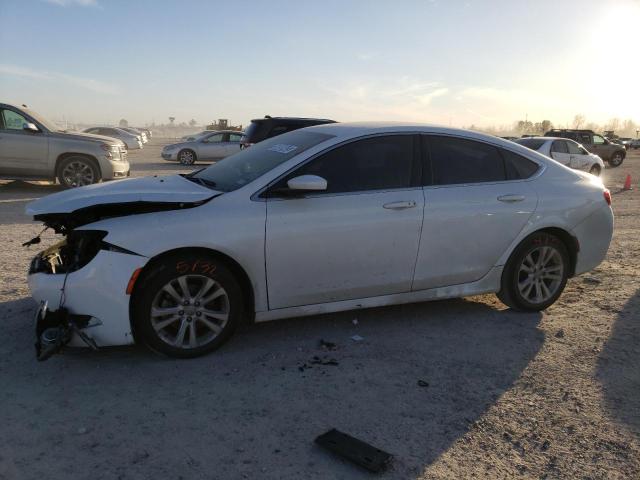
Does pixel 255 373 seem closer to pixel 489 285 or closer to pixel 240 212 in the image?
pixel 240 212

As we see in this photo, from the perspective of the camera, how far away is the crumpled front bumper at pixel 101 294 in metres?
3.47

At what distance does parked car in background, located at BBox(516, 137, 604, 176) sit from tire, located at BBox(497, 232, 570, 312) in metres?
13.3

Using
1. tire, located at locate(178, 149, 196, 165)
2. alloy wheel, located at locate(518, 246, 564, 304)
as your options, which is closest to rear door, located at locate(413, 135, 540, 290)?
alloy wheel, located at locate(518, 246, 564, 304)

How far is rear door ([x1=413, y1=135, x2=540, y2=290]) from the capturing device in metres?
4.30

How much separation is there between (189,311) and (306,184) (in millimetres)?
1212

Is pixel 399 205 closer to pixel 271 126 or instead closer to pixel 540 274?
pixel 540 274

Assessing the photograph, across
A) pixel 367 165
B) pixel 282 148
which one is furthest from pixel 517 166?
Result: pixel 282 148

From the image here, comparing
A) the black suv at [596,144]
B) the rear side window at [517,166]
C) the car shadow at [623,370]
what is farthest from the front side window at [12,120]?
the black suv at [596,144]

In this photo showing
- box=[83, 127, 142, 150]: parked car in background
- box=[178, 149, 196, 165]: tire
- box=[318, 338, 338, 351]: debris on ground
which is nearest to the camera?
box=[318, 338, 338, 351]: debris on ground

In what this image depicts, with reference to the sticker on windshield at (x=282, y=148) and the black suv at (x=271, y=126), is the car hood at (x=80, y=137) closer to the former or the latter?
the black suv at (x=271, y=126)

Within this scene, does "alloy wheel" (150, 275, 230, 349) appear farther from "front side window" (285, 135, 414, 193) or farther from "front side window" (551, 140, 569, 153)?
"front side window" (551, 140, 569, 153)

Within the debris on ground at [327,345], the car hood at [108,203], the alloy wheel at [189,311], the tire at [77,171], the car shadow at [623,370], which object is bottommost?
the debris on ground at [327,345]

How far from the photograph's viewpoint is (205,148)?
22.9 m

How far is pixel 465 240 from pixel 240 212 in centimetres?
189
